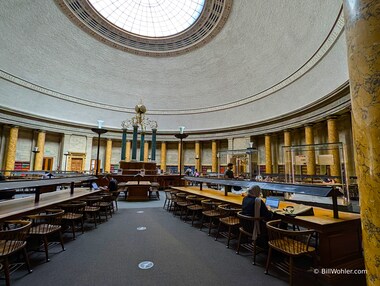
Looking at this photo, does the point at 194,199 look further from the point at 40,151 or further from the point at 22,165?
the point at 22,165

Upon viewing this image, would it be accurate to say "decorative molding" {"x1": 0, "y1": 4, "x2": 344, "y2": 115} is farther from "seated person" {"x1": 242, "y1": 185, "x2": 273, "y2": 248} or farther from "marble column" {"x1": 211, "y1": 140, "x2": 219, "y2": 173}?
"seated person" {"x1": 242, "y1": 185, "x2": 273, "y2": 248}

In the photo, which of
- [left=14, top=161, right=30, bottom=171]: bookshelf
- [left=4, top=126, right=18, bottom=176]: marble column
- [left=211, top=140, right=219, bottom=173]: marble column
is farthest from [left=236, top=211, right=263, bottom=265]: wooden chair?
[left=14, top=161, right=30, bottom=171]: bookshelf

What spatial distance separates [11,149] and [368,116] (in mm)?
18169

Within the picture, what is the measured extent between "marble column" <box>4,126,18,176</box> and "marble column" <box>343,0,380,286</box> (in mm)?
18114

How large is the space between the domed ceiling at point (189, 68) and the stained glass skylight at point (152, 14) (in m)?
0.80

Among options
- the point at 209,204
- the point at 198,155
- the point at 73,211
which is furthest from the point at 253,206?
the point at 198,155

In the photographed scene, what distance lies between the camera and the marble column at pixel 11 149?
513 inches

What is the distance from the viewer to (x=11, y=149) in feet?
42.9

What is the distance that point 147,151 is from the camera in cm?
2000

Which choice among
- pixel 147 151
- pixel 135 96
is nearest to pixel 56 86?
pixel 135 96

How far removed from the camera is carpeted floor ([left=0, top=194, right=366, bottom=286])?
2.59 metres

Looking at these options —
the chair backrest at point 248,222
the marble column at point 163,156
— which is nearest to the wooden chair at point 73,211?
the chair backrest at point 248,222

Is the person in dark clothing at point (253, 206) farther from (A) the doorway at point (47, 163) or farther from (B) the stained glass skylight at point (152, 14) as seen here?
(A) the doorway at point (47, 163)

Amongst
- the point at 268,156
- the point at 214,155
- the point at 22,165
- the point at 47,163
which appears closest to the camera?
the point at 22,165
